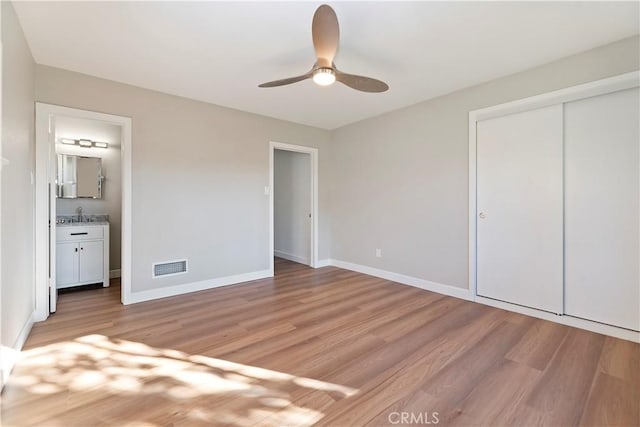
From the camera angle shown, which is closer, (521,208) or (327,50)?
(327,50)

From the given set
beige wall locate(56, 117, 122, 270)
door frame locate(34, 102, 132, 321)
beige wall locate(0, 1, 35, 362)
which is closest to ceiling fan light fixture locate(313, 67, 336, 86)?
beige wall locate(0, 1, 35, 362)

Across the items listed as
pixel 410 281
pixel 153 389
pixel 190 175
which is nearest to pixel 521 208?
pixel 410 281

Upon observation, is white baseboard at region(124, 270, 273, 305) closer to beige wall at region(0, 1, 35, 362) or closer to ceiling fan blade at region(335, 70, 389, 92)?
beige wall at region(0, 1, 35, 362)

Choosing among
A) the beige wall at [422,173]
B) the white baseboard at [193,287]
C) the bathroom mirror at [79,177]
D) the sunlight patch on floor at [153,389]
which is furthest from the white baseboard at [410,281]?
the bathroom mirror at [79,177]

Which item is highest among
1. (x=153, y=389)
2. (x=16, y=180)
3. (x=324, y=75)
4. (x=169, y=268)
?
(x=324, y=75)

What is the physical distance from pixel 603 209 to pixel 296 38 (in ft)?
9.56

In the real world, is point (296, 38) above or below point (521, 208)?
above

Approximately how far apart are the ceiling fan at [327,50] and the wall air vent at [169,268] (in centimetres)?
241

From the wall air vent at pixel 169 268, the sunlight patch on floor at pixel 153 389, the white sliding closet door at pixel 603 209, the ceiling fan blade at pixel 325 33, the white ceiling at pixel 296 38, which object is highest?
the white ceiling at pixel 296 38

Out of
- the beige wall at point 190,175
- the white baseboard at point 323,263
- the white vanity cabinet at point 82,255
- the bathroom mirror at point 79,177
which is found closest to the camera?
the beige wall at point 190,175

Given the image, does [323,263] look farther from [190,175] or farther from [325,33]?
[325,33]

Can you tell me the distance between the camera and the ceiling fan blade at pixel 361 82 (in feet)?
6.85

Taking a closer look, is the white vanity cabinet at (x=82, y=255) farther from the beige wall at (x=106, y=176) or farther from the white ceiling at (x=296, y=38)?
the white ceiling at (x=296, y=38)

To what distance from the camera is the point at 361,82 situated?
220 centimetres
